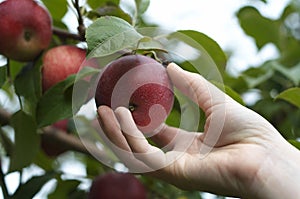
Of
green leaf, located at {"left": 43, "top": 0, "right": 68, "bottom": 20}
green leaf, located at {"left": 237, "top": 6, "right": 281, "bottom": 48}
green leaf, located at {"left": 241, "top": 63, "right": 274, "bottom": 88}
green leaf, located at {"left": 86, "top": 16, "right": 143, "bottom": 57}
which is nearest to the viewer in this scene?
green leaf, located at {"left": 86, "top": 16, "right": 143, "bottom": 57}

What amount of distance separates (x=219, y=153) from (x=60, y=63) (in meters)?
0.39

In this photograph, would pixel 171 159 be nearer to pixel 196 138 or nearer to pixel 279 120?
pixel 196 138

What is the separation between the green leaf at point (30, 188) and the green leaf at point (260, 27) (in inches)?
32.7

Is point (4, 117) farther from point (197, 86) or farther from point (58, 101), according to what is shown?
point (197, 86)

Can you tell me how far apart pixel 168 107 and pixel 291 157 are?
0.72ft

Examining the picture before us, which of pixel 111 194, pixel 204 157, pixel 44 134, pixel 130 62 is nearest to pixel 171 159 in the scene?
pixel 204 157

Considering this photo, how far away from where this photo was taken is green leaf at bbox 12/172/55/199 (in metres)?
1.41

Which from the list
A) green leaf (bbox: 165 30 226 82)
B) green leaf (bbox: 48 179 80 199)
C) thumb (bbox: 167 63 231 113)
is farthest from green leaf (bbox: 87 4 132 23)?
green leaf (bbox: 48 179 80 199)

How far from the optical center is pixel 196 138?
1180 mm

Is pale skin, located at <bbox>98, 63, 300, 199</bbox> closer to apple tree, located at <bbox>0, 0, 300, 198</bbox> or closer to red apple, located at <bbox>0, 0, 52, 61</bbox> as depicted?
apple tree, located at <bbox>0, 0, 300, 198</bbox>

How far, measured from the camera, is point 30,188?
1.44 metres

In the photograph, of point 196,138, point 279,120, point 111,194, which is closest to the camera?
point 196,138

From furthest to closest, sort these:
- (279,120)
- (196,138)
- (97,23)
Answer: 1. (279,120)
2. (196,138)
3. (97,23)

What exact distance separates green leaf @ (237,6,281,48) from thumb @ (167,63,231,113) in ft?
2.94
